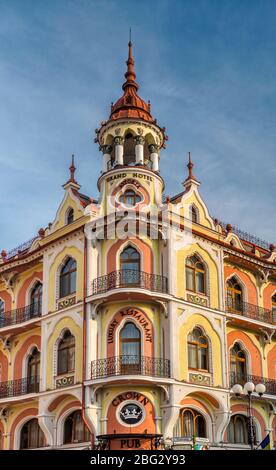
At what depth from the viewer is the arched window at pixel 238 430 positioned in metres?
30.7

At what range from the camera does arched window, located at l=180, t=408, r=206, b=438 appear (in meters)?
28.4

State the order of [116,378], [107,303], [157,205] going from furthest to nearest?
[157,205], [107,303], [116,378]

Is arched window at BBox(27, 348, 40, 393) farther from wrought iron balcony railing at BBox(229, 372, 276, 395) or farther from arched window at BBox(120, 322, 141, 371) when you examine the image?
wrought iron balcony railing at BBox(229, 372, 276, 395)

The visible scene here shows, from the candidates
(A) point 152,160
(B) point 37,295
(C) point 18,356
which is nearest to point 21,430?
(C) point 18,356

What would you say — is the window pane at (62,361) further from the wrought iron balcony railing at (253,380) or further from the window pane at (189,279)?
the wrought iron balcony railing at (253,380)

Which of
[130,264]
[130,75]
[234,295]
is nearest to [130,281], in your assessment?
[130,264]

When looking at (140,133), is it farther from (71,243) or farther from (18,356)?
(18,356)

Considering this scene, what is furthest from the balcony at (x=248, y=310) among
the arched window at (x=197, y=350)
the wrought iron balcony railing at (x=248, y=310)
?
the arched window at (x=197, y=350)

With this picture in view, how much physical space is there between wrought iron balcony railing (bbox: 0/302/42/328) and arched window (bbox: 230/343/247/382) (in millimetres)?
9518

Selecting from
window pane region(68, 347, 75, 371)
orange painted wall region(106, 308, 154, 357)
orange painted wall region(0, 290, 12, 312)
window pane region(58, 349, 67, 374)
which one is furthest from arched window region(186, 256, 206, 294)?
orange painted wall region(0, 290, 12, 312)

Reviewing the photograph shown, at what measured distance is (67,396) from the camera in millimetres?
29188

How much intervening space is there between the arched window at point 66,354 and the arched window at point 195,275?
5.78 meters

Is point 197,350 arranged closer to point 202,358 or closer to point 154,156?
point 202,358

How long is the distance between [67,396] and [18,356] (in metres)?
5.42
